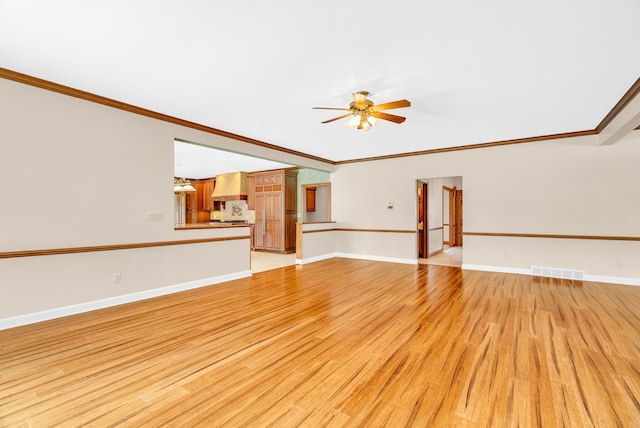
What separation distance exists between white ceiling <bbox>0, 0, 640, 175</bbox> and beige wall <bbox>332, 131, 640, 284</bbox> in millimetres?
1363

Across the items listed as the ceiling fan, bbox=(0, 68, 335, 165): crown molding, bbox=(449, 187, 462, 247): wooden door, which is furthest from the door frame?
bbox=(0, 68, 335, 165): crown molding

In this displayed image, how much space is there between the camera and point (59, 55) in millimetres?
2744

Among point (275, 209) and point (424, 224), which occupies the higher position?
point (275, 209)

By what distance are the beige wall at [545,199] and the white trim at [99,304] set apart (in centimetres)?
469

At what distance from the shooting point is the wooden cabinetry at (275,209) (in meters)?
8.97

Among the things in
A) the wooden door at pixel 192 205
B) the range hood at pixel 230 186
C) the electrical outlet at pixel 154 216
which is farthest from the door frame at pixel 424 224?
the wooden door at pixel 192 205

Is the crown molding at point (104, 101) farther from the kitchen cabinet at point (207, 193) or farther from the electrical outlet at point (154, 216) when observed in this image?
the kitchen cabinet at point (207, 193)

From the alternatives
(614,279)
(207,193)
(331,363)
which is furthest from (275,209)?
(614,279)

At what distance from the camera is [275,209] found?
9.13 metres

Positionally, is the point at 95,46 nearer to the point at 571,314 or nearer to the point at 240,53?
the point at 240,53

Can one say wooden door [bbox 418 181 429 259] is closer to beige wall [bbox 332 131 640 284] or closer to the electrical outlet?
beige wall [bbox 332 131 640 284]

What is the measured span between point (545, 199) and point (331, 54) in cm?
524

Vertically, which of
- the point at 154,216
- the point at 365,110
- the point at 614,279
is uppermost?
the point at 365,110

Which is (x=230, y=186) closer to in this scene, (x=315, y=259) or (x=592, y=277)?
(x=315, y=259)
